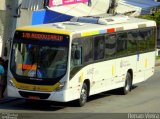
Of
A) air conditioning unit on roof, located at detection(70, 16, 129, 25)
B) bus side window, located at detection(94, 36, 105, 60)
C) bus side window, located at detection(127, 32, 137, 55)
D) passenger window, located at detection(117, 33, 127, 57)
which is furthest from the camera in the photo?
bus side window, located at detection(127, 32, 137, 55)

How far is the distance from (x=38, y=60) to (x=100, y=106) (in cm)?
264

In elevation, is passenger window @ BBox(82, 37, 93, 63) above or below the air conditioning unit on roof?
below

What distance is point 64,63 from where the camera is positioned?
Answer: 62.0 ft

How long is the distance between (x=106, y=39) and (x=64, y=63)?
3166mm

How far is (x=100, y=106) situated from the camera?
2020cm

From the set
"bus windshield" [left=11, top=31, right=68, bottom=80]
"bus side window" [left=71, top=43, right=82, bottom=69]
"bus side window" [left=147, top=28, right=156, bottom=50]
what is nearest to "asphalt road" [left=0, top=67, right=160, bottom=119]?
"bus windshield" [left=11, top=31, right=68, bottom=80]

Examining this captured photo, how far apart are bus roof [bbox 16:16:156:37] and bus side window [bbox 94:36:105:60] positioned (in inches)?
9.2

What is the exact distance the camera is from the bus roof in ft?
63.6

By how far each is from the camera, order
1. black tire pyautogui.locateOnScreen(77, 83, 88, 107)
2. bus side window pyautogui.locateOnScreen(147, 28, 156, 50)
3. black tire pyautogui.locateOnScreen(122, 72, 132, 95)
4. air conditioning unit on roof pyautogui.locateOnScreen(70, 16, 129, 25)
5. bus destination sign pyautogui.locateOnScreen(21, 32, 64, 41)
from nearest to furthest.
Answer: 1. bus destination sign pyautogui.locateOnScreen(21, 32, 64, 41)
2. black tire pyautogui.locateOnScreen(77, 83, 88, 107)
3. air conditioning unit on roof pyautogui.locateOnScreen(70, 16, 129, 25)
4. black tire pyautogui.locateOnScreen(122, 72, 132, 95)
5. bus side window pyautogui.locateOnScreen(147, 28, 156, 50)

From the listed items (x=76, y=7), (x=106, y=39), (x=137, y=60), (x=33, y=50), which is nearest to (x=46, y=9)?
(x=76, y=7)

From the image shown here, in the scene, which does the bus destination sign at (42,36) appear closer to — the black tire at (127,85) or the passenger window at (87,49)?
the passenger window at (87,49)

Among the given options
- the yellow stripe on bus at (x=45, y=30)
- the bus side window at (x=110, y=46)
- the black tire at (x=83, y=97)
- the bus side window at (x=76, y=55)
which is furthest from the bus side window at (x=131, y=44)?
the yellow stripe on bus at (x=45, y=30)

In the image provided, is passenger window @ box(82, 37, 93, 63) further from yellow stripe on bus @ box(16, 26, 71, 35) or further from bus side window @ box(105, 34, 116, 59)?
bus side window @ box(105, 34, 116, 59)

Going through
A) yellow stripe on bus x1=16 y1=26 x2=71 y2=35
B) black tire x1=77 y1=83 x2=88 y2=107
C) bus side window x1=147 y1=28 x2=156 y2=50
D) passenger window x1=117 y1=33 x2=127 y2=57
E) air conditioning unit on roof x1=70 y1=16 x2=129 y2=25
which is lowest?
black tire x1=77 y1=83 x2=88 y2=107
